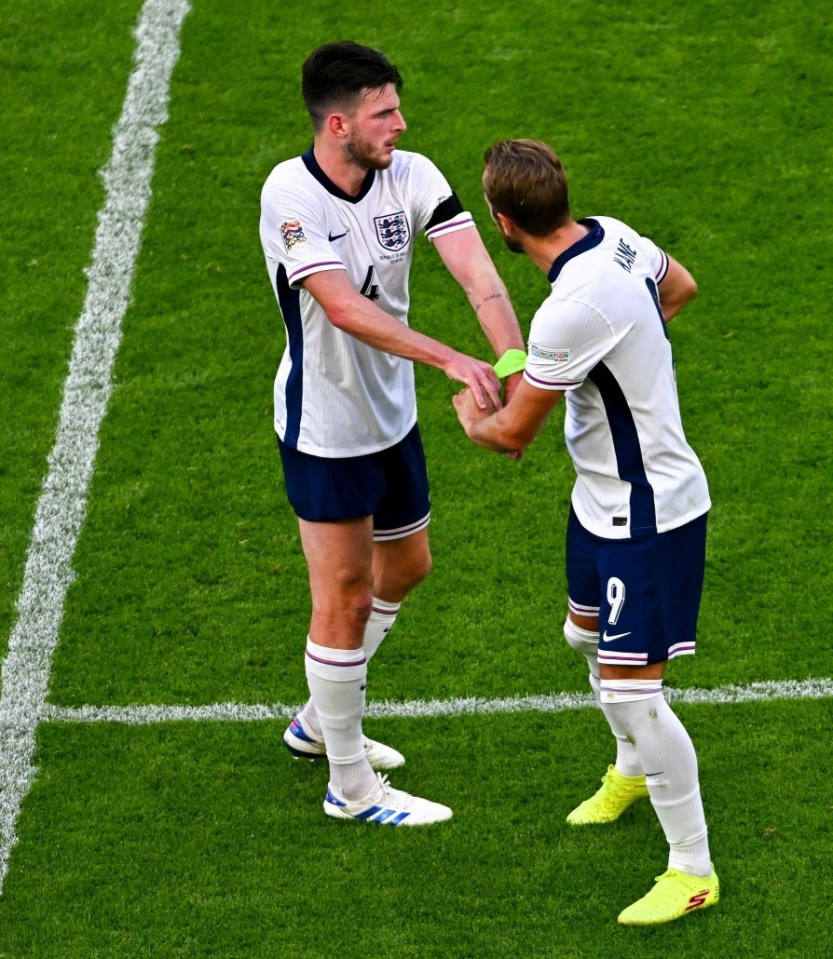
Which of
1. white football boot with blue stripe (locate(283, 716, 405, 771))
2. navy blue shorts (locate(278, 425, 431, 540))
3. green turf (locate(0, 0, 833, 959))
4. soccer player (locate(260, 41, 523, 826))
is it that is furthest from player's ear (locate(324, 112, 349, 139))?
green turf (locate(0, 0, 833, 959))

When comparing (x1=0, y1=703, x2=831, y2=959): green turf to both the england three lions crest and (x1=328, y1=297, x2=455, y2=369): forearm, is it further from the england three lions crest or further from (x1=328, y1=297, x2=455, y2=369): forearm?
the england three lions crest

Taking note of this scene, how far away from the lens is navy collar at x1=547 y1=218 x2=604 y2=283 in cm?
377

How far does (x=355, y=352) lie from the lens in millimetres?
4297

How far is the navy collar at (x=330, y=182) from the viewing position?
4.18 metres

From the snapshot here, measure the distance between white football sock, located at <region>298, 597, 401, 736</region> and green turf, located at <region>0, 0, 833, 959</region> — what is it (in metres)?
0.16

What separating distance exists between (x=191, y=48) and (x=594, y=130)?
246cm

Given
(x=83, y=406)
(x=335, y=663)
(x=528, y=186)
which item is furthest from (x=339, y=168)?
(x=83, y=406)

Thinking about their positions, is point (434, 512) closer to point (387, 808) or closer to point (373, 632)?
point (373, 632)

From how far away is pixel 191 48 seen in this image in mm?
8789

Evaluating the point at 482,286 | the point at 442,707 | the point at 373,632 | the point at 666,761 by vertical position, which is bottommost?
the point at 442,707

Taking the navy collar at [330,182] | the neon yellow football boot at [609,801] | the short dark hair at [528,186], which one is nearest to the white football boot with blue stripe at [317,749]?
the neon yellow football boot at [609,801]

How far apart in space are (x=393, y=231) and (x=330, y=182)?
226 millimetres

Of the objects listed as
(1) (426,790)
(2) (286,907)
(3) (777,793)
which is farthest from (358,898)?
(3) (777,793)

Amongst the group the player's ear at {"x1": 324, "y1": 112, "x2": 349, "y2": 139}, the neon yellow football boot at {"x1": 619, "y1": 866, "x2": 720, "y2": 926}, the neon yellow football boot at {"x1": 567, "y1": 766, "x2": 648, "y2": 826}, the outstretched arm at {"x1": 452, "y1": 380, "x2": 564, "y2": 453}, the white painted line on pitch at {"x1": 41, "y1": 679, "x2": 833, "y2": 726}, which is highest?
the player's ear at {"x1": 324, "y1": 112, "x2": 349, "y2": 139}
